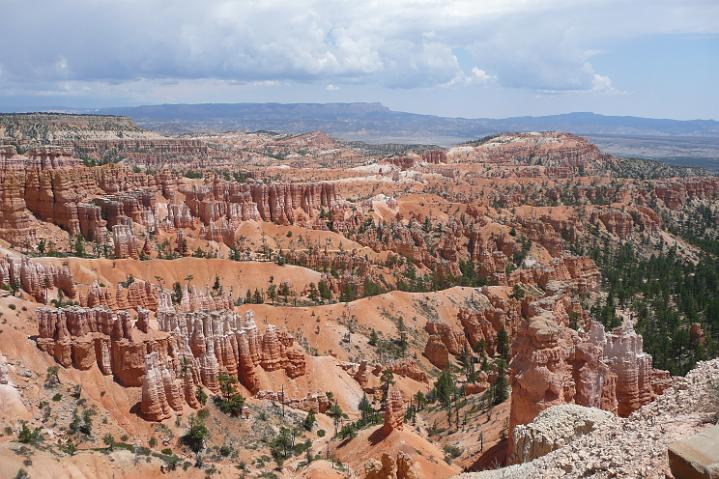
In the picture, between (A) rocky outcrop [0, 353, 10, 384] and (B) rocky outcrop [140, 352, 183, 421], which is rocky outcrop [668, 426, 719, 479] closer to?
→ (B) rocky outcrop [140, 352, 183, 421]

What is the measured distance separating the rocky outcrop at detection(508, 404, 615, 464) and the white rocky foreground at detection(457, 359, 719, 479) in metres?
3.09

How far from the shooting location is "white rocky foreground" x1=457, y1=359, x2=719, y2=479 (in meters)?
11.2

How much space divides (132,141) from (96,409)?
15989cm

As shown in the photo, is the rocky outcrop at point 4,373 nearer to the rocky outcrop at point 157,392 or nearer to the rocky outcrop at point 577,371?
the rocky outcrop at point 157,392

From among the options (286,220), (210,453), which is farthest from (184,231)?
(210,453)

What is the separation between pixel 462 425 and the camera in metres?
33.8

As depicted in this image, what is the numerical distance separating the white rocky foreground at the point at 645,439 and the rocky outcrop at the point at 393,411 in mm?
13528

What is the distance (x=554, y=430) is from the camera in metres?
19.4

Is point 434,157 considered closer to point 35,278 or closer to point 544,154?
point 544,154

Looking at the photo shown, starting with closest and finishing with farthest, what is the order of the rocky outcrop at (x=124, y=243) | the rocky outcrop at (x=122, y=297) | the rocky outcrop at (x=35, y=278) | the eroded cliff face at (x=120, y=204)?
the rocky outcrop at (x=122, y=297) < the rocky outcrop at (x=35, y=278) < the rocky outcrop at (x=124, y=243) < the eroded cliff face at (x=120, y=204)

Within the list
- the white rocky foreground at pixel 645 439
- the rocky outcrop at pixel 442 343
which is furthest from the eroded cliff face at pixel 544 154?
the white rocky foreground at pixel 645 439

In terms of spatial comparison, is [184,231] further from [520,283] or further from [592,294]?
[592,294]

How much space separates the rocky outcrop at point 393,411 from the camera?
97.7ft

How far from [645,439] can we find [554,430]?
309 inches
